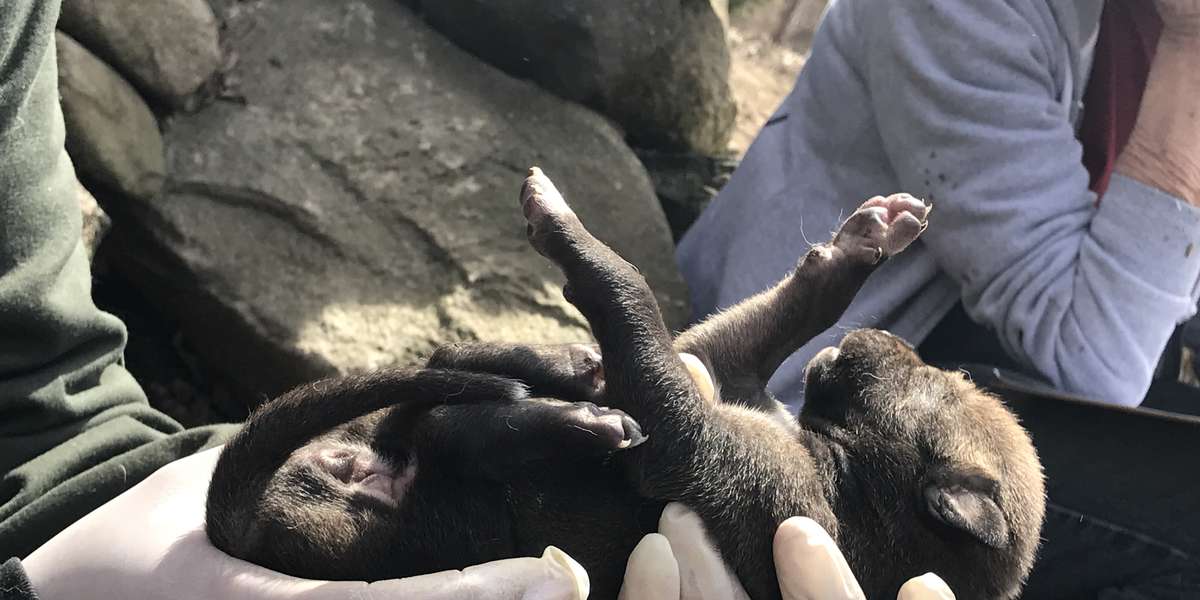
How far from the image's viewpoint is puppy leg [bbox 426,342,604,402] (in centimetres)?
244

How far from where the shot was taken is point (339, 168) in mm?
3807

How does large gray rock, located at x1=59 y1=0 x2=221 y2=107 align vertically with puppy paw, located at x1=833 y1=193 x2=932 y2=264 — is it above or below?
below

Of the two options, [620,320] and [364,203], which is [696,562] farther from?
[364,203]

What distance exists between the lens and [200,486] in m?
2.30

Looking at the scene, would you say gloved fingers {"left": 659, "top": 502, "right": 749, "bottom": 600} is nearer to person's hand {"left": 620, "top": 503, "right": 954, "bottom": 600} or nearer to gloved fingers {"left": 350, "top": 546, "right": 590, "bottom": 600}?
person's hand {"left": 620, "top": 503, "right": 954, "bottom": 600}

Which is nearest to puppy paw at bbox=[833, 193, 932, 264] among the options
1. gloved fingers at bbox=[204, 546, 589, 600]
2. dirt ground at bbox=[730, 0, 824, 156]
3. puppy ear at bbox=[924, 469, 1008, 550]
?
puppy ear at bbox=[924, 469, 1008, 550]

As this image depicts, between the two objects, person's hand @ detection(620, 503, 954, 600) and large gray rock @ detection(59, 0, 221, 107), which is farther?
large gray rock @ detection(59, 0, 221, 107)

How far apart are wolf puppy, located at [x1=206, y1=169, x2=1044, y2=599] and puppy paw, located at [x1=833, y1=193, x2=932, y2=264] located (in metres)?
0.27

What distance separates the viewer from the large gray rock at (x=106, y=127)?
3.15 m

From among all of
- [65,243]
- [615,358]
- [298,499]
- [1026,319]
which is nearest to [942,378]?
[1026,319]

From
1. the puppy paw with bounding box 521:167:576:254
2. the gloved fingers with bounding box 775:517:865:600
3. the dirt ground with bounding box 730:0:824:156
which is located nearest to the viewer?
the gloved fingers with bounding box 775:517:865:600

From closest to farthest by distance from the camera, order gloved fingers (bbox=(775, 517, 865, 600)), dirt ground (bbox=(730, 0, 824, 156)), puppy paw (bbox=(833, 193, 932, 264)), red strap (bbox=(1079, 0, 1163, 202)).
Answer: gloved fingers (bbox=(775, 517, 865, 600))
puppy paw (bbox=(833, 193, 932, 264))
red strap (bbox=(1079, 0, 1163, 202))
dirt ground (bbox=(730, 0, 824, 156))

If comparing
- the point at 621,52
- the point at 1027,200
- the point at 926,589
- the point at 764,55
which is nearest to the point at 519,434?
the point at 926,589

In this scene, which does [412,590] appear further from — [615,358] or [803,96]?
[803,96]
